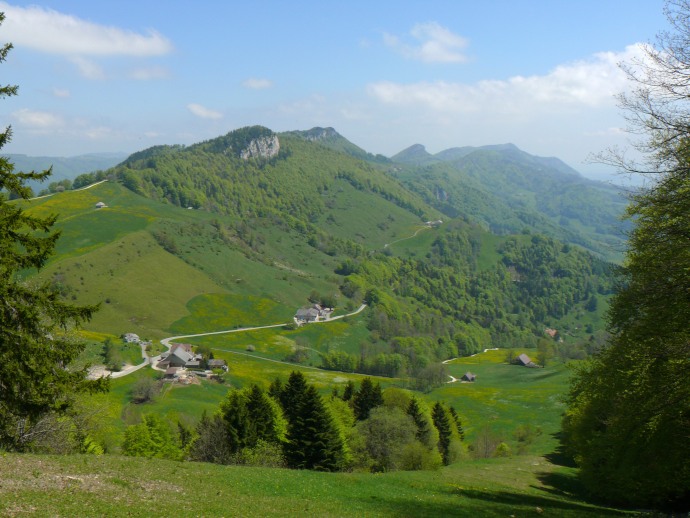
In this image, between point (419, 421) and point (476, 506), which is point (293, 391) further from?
point (476, 506)

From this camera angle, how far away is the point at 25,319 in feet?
74.0

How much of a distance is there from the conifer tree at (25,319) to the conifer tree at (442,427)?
2785 inches

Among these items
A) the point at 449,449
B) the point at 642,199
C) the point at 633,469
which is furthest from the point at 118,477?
the point at 449,449

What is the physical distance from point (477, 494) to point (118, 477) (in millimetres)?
21820

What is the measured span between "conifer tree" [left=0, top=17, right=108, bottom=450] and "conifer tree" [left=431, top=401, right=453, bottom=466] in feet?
232

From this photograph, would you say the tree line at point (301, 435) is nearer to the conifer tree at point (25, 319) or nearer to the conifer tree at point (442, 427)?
the conifer tree at point (442, 427)

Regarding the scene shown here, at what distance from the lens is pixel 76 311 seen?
982 inches

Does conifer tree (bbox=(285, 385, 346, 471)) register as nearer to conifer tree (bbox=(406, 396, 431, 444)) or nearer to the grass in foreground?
the grass in foreground

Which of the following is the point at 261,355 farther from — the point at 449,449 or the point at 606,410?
the point at 606,410

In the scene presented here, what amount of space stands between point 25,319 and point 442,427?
251ft

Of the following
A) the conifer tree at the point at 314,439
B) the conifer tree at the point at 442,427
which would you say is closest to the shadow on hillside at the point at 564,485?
the conifer tree at the point at 314,439

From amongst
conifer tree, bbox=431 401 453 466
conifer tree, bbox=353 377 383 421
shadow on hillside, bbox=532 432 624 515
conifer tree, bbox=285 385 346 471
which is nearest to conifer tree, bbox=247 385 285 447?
conifer tree, bbox=285 385 346 471

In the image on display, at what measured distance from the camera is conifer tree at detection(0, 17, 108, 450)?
2225 centimetres

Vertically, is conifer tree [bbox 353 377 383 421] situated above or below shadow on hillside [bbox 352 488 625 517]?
below
